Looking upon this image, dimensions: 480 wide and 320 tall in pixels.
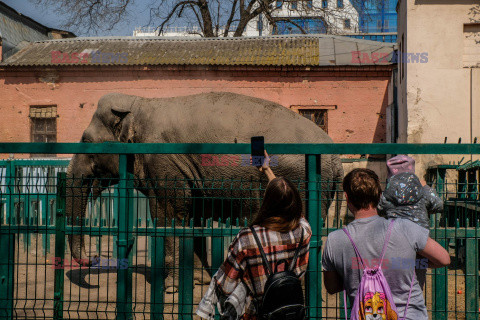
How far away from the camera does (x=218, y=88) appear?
1817 centimetres

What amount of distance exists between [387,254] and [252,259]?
2.15 feet

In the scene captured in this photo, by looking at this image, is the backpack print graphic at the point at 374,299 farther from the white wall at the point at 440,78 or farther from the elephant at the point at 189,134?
the white wall at the point at 440,78

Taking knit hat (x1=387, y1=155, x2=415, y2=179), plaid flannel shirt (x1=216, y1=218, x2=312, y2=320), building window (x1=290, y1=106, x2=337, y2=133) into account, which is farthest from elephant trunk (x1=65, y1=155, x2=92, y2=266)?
building window (x1=290, y1=106, x2=337, y2=133)

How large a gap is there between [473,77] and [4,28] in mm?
16646

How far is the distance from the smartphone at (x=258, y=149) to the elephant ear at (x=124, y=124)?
13.3ft

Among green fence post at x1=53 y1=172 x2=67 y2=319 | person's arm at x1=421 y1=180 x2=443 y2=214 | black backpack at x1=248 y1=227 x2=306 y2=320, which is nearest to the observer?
black backpack at x1=248 y1=227 x2=306 y2=320

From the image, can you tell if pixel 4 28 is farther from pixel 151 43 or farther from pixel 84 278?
pixel 84 278

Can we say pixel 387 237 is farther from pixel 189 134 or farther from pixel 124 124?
pixel 124 124

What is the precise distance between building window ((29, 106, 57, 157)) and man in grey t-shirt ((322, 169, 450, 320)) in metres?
17.3

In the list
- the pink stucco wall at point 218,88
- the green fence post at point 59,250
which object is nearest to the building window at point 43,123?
the pink stucco wall at point 218,88

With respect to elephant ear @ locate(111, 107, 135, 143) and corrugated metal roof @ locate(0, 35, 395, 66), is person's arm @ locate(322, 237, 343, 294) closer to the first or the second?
elephant ear @ locate(111, 107, 135, 143)

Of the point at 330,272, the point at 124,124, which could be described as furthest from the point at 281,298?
the point at 124,124

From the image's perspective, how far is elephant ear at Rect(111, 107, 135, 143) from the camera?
734 cm

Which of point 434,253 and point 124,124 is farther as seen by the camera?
point 124,124
